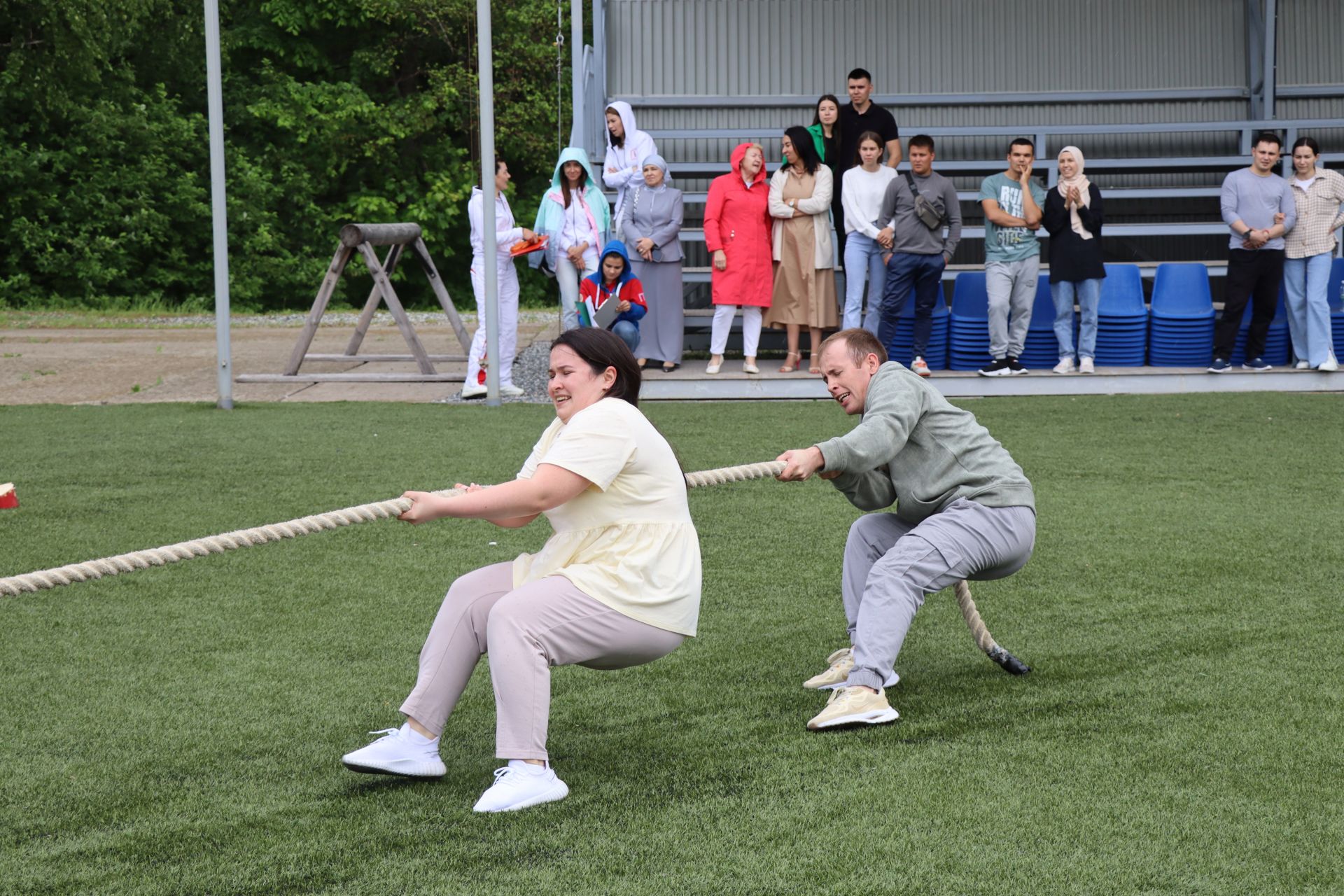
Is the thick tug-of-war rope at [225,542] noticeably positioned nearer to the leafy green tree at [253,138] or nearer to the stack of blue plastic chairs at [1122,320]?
the stack of blue plastic chairs at [1122,320]

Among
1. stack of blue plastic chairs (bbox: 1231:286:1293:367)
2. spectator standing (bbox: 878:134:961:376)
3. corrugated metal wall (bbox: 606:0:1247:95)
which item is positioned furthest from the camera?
corrugated metal wall (bbox: 606:0:1247:95)

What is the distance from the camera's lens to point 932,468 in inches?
176

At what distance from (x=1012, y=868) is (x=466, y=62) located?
27804 mm

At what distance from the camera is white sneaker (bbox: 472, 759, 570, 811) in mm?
3482

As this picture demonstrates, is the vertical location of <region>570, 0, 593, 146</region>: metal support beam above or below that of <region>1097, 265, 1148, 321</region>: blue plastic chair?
above

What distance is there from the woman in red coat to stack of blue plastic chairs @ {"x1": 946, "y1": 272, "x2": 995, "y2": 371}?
1628mm

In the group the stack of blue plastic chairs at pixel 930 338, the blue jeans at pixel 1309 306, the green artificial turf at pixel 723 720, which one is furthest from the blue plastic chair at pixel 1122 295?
the green artificial turf at pixel 723 720

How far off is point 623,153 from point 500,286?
65.6 inches

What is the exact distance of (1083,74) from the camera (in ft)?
51.1

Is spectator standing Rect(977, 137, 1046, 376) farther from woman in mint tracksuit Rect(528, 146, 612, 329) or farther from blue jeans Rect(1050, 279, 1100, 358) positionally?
woman in mint tracksuit Rect(528, 146, 612, 329)

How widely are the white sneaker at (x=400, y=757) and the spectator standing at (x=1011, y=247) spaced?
8983mm

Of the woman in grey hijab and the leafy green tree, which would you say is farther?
the leafy green tree

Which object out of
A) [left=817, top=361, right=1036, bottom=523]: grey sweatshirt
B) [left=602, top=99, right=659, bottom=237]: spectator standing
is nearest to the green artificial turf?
[left=817, top=361, right=1036, bottom=523]: grey sweatshirt

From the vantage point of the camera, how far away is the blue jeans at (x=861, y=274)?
474 inches
